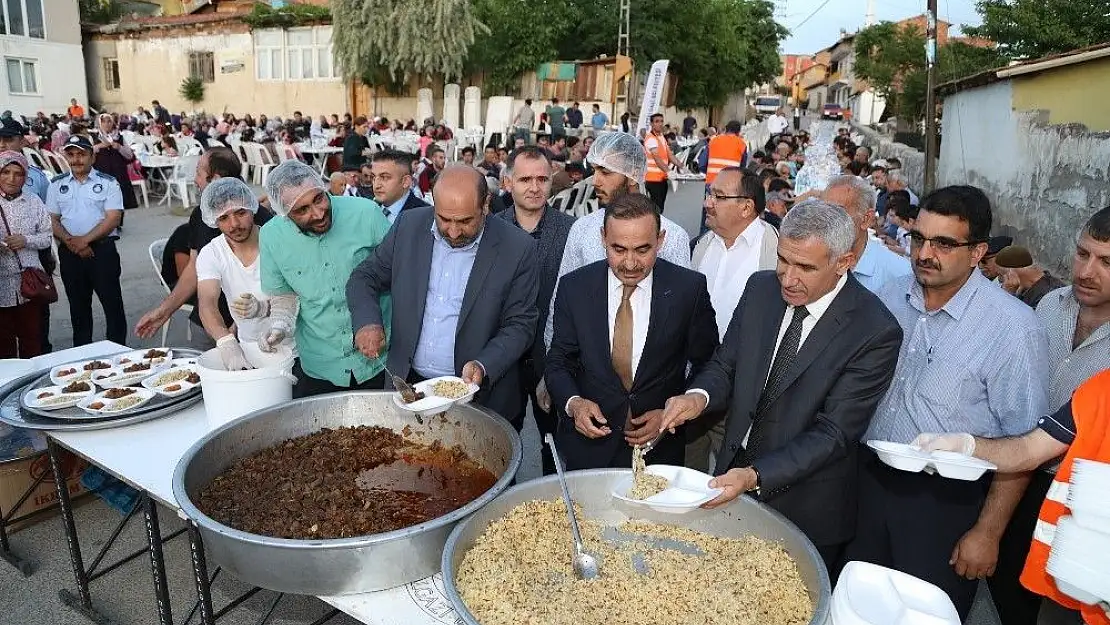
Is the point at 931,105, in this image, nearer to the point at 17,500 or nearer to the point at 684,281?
the point at 684,281

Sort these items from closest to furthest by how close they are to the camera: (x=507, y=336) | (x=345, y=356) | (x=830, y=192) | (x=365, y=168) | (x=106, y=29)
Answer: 1. (x=507, y=336)
2. (x=345, y=356)
3. (x=830, y=192)
4. (x=365, y=168)
5. (x=106, y=29)

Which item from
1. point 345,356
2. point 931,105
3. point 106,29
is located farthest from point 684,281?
point 106,29

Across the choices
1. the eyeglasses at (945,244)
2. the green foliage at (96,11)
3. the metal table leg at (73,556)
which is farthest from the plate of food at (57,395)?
the green foliage at (96,11)

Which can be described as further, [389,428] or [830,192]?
[830,192]

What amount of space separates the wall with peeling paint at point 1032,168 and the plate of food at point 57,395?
287 inches

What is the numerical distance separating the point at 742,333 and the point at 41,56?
31.2m

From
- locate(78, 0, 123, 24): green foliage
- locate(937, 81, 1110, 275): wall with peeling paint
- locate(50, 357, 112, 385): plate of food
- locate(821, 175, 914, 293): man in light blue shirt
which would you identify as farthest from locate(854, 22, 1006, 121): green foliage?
locate(78, 0, 123, 24): green foliage

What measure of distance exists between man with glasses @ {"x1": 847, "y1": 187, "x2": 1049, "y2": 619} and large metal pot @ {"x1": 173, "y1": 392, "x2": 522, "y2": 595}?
116cm

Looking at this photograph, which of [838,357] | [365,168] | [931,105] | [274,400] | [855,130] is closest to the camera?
[838,357]

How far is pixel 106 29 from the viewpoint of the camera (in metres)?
27.7

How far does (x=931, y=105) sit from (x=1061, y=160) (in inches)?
152

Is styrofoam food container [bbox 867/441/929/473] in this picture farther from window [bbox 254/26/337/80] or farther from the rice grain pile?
window [bbox 254/26/337/80]

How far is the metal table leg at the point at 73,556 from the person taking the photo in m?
2.64

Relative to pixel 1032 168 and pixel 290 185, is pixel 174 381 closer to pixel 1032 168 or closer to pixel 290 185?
pixel 290 185
